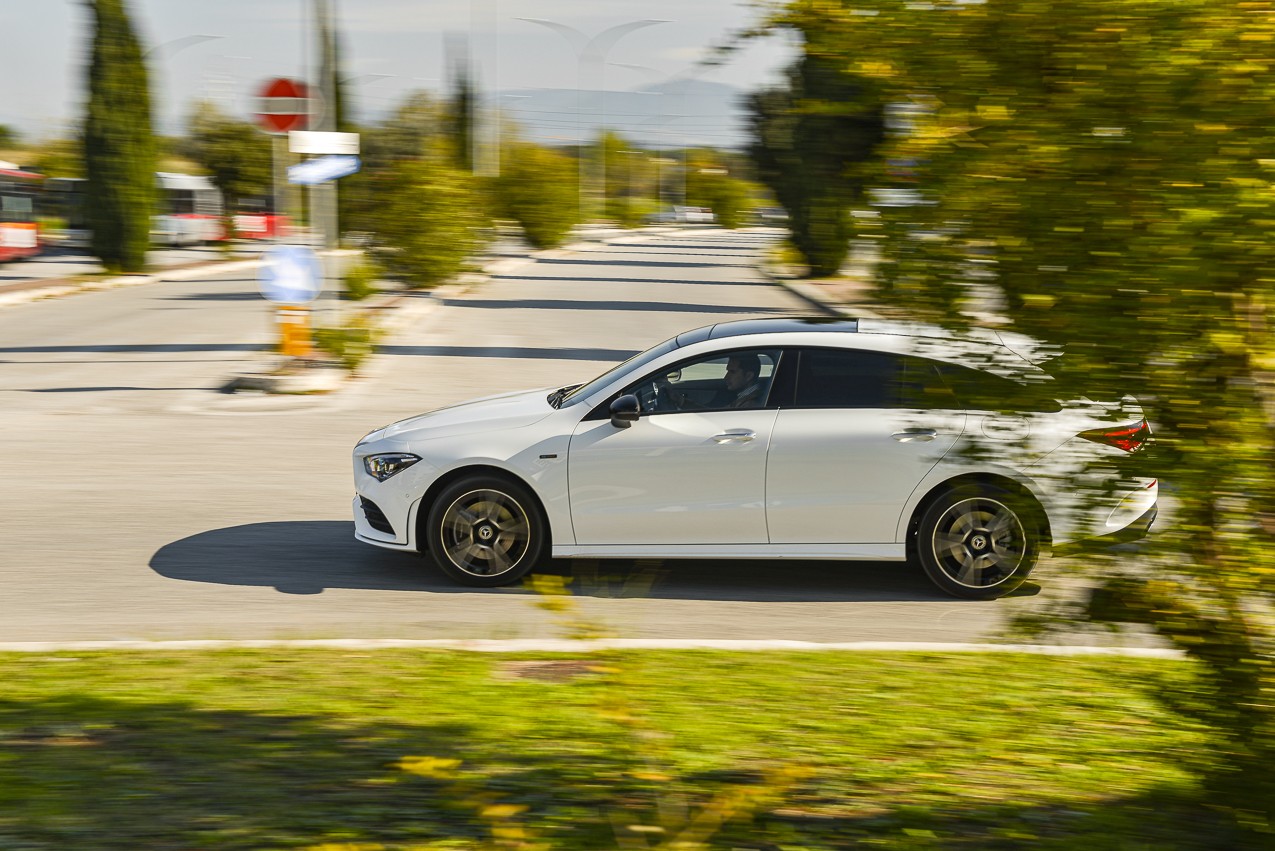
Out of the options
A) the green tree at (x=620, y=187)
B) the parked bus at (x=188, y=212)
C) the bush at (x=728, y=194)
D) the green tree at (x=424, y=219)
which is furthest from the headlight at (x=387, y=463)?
the green tree at (x=620, y=187)

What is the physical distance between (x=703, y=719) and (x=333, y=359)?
42.0 ft

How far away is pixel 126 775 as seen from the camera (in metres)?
4.30

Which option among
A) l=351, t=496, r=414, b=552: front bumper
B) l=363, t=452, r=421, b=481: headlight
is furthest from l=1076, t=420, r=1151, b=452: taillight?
l=351, t=496, r=414, b=552: front bumper

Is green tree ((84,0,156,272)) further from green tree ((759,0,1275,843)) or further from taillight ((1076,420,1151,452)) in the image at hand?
taillight ((1076,420,1151,452))

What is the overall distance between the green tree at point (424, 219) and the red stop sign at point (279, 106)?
9.86 metres

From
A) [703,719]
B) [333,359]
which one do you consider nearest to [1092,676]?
[703,719]

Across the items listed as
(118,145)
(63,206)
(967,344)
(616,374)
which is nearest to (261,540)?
(616,374)

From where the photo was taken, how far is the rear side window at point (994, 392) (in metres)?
3.25

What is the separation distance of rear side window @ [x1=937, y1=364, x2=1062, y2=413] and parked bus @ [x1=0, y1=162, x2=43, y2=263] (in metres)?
43.7

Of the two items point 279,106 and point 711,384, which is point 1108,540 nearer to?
point 711,384

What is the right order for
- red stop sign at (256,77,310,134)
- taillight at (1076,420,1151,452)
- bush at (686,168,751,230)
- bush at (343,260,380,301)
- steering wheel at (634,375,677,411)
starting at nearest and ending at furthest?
taillight at (1076,420,1151,452) → bush at (686,168,751,230) → steering wheel at (634,375,677,411) → red stop sign at (256,77,310,134) → bush at (343,260,380,301)

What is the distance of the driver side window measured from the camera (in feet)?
23.7

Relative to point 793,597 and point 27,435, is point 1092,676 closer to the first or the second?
point 793,597

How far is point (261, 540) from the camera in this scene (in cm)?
836
